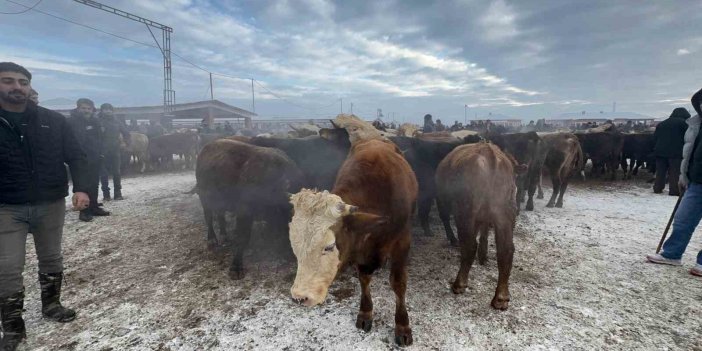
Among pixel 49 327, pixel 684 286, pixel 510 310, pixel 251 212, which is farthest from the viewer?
pixel 251 212

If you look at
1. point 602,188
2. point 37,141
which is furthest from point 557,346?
point 602,188

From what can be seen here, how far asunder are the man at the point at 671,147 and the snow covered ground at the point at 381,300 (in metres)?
4.59

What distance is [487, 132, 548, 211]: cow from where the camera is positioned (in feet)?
27.0

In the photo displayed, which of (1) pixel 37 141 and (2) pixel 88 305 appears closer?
(1) pixel 37 141

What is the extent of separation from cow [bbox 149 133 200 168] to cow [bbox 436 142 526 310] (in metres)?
17.6

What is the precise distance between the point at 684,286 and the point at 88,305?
7.98 m

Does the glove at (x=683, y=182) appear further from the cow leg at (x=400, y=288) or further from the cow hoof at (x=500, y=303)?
the cow leg at (x=400, y=288)

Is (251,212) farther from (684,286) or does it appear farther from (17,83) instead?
(684,286)

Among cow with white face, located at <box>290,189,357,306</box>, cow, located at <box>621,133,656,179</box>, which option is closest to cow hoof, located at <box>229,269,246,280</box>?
cow with white face, located at <box>290,189,357,306</box>

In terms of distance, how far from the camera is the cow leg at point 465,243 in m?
4.05

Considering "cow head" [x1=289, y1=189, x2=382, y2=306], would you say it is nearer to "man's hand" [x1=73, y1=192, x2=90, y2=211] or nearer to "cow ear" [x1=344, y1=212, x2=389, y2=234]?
"cow ear" [x1=344, y1=212, x2=389, y2=234]

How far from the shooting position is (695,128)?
16.3 ft

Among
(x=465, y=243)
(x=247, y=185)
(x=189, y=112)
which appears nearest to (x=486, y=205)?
(x=465, y=243)

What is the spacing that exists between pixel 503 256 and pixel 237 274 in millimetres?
3773
